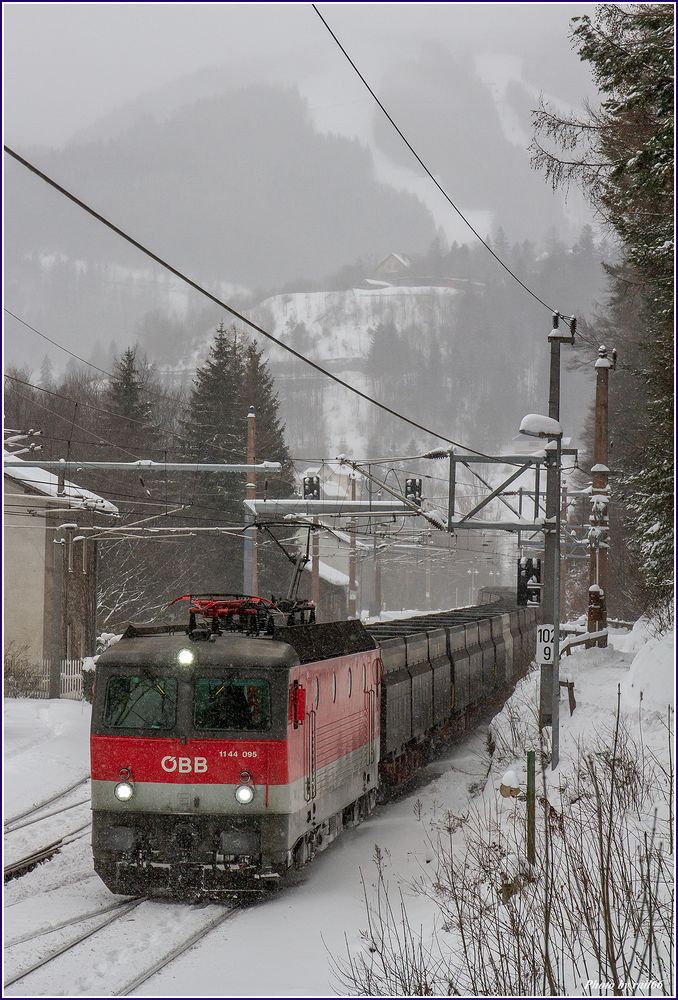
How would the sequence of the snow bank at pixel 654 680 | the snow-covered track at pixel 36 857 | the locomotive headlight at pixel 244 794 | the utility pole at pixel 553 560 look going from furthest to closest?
the utility pole at pixel 553 560 → the snow bank at pixel 654 680 → the snow-covered track at pixel 36 857 → the locomotive headlight at pixel 244 794

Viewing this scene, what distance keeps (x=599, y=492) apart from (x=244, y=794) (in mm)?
17121

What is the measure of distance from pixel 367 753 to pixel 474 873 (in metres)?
3.78

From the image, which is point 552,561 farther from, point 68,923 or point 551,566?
point 68,923

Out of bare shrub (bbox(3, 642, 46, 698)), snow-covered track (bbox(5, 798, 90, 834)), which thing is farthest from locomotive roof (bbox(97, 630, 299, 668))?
bare shrub (bbox(3, 642, 46, 698))

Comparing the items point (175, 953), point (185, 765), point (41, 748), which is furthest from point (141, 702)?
point (41, 748)

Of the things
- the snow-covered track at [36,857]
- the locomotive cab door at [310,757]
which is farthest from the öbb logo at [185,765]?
the snow-covered track at [36,857]

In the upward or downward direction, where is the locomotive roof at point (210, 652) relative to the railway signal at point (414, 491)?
downward

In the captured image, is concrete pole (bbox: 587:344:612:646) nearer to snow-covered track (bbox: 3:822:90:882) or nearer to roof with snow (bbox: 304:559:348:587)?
snow-covered track (bbox: 3:822:90:882)

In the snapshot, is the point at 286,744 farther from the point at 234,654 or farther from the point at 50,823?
the point at 50,823

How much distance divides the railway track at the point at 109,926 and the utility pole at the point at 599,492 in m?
17.3

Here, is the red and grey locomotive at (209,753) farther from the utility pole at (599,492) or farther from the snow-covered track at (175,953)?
the utility pole at (599,492)

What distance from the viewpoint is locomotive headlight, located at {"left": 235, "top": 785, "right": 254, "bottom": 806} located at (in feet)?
39.3

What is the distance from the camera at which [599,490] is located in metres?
27.0

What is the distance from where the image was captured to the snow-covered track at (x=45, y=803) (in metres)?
17.8
